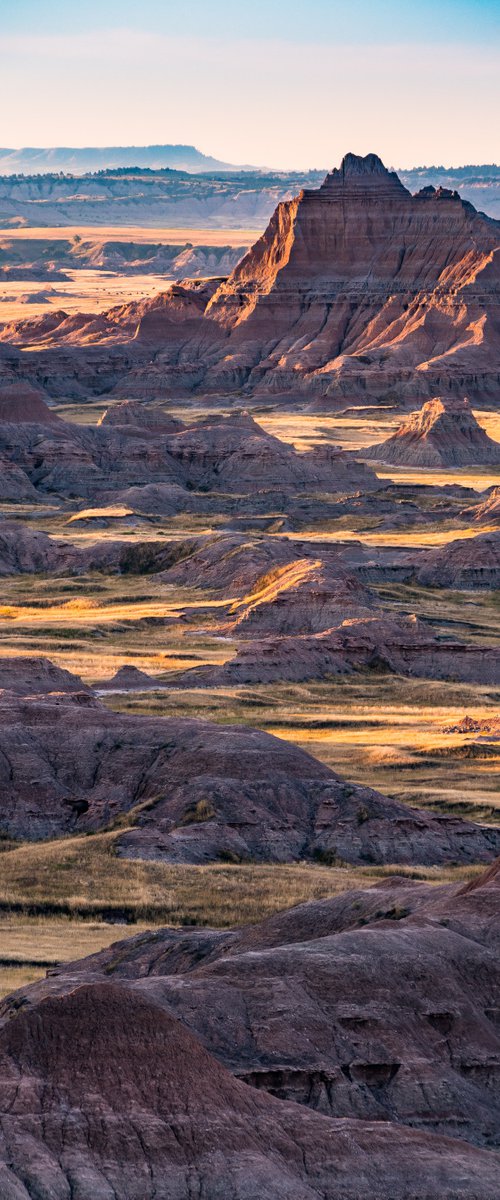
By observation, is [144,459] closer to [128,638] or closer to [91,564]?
[91,564]

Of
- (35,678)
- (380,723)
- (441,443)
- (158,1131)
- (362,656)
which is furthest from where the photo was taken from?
(441,443)

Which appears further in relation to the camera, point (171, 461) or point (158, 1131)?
point (171, 461)

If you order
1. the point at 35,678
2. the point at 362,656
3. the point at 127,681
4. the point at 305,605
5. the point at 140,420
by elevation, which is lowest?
the point at 140,420

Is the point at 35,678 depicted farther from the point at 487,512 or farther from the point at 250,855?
the point at 487,512

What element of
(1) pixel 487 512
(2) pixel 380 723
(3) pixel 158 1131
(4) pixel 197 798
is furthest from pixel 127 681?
(1) pixel 487 512

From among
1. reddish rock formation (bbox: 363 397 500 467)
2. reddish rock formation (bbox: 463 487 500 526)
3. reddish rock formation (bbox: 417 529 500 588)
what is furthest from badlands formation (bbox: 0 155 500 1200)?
reddish rock formation (bbox: 363 397 500 467)

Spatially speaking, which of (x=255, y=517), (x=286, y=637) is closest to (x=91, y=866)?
(x=286, y=637)
